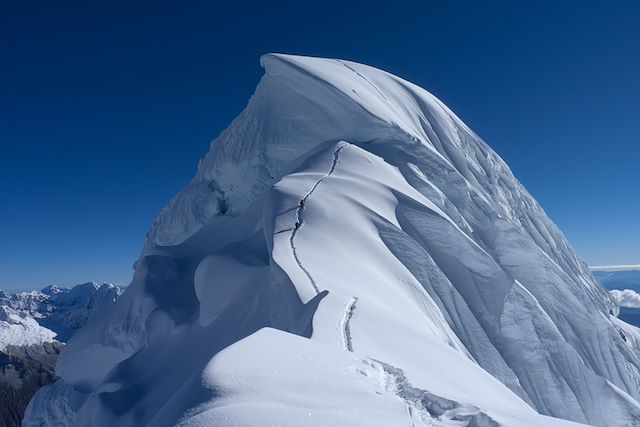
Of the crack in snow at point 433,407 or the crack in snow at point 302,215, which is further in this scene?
the crack in snow at point 302,215

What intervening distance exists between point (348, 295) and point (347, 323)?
1.23m

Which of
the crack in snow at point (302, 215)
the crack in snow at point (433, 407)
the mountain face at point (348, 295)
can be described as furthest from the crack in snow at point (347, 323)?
the crack in snow at point (433, 407)

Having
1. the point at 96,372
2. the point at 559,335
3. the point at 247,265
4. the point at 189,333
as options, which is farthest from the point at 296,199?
the point at 96,372

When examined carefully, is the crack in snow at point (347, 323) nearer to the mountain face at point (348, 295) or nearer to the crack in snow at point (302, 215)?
the mountain face at point (348, 295)

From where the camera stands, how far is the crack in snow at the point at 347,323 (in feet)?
18.9

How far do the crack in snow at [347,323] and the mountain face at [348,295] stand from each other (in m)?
0.04

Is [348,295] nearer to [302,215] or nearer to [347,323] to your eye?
[347,323]

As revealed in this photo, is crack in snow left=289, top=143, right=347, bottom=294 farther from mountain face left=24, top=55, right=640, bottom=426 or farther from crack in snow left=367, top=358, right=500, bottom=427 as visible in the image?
crack in snow left=367, top=358, right=500, bottom=427

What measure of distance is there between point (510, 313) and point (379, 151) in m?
6.90

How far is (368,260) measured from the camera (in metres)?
10.6

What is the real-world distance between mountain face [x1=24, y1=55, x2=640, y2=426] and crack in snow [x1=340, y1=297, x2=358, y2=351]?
0.04m

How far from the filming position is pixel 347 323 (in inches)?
255

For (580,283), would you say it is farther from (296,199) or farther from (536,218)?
(296,199)

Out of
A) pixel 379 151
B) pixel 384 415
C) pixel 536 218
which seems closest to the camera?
pixel 384 415
